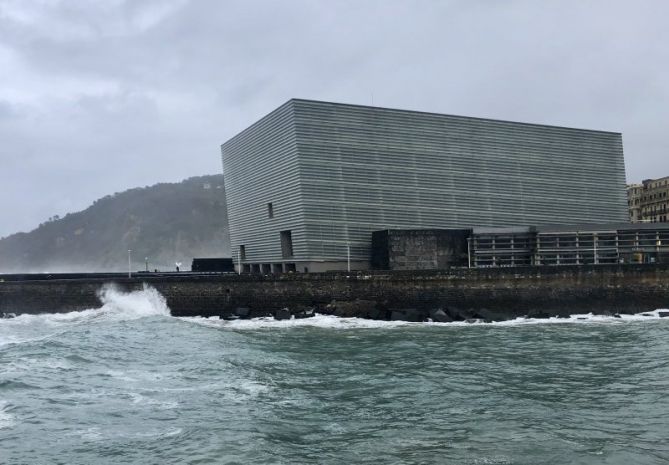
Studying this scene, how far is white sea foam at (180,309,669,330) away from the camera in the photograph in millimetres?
30625

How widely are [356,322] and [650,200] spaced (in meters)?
78.7

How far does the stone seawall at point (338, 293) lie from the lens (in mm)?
34781

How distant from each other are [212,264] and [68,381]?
40675 millimetres

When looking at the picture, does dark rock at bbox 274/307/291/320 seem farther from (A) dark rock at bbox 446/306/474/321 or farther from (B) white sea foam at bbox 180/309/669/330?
(A) dark rock at bbox 446/306/474/321

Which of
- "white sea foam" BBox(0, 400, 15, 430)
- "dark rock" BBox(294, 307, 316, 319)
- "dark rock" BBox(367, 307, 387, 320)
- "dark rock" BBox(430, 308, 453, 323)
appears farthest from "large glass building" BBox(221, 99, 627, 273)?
"white sea foam" BBox(0, 400, 15, 430)

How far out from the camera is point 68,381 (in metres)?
15.7

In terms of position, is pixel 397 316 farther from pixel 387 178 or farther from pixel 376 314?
pixel 387 178

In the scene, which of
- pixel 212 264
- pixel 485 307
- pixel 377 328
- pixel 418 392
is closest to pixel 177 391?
pixel 418 392

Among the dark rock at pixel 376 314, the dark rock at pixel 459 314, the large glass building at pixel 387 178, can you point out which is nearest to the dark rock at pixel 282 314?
the dark rock at pixel 376 314

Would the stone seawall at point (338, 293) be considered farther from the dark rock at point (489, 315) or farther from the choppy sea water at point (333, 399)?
the choppy sea water at point (333, 399)

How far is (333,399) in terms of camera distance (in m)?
13.9

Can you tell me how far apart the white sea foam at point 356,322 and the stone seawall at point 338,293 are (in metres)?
1.07

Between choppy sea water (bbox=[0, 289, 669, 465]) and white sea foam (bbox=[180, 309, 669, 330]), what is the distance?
5.02m

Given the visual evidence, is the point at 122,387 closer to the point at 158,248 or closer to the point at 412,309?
the point at 412,309
